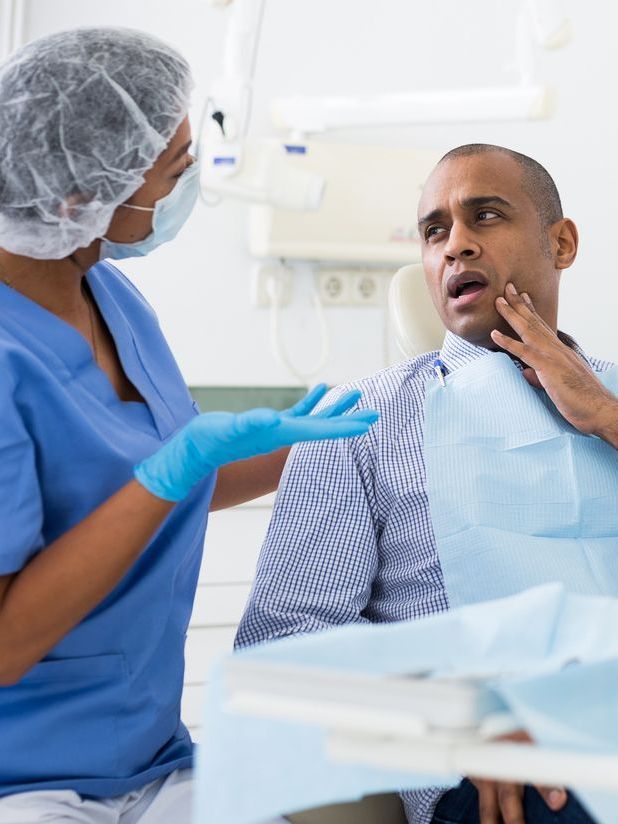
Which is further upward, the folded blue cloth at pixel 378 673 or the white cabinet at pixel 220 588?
the folded blue cloth at pixel 378 673

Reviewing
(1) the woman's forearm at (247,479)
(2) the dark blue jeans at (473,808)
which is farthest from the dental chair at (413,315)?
(2) the dark blue jeans at (473,808)

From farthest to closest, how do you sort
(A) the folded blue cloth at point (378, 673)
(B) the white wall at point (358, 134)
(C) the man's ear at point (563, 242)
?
(B) the white wall at point (358, 134) → (C) the man's ear at point (563, 242) → (A) the folded blue cloth at point (378, 673)

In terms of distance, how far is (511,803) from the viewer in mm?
1233

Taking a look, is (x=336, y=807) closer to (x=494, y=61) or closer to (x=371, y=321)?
(x=371, y=321)

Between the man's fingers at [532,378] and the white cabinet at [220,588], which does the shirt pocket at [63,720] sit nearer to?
the man's fingers at [532,378]

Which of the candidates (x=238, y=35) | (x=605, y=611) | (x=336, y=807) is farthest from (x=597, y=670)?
(x=238, y=35)

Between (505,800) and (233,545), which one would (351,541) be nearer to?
(505,800)

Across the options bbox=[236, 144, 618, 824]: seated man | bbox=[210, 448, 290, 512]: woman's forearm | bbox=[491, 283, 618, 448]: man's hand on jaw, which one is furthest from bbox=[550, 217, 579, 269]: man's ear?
bbox=[210, 448, 290, 512]: woman's forearm

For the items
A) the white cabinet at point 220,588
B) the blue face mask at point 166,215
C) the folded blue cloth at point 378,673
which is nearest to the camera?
the folded blue cloth at point 378,673

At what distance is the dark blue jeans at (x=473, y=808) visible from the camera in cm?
120

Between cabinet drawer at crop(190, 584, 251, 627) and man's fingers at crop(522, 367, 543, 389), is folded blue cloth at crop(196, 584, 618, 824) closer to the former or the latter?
man's fingers at crop(522, 367, 543, 389)

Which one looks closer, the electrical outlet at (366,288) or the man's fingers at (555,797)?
the man's fingers at (555,797)

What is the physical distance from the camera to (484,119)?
8.25 ft

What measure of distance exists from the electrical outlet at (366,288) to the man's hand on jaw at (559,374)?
1.28 meters
